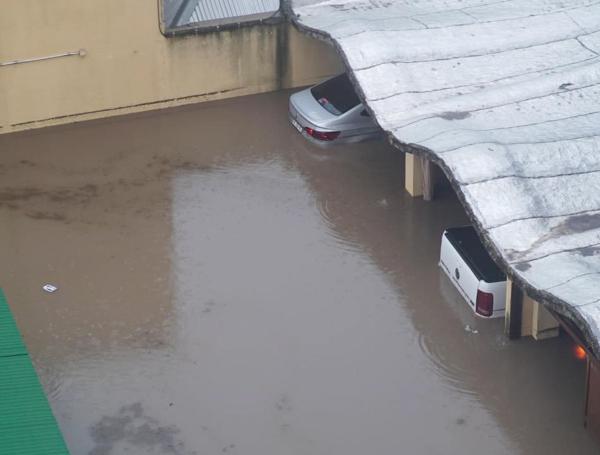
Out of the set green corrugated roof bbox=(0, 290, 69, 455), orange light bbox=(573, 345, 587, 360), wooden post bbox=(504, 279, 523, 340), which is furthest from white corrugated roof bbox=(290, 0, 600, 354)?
green corrugated roof bbox=(0, 290, 69, 455)

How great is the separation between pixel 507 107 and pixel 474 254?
9.48 ft

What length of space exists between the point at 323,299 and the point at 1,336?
5.30 m

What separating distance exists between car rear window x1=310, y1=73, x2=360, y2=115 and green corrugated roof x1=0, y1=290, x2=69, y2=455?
965 cm

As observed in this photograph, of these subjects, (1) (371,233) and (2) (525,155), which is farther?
(1) (371,233)

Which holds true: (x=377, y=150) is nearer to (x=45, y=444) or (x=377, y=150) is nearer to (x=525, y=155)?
(x=525, y=155)

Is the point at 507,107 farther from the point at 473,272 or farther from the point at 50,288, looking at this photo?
the point at 50,288

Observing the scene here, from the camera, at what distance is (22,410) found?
533 inches

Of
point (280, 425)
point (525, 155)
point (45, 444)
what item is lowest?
point (280, 425)

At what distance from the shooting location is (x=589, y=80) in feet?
64.6

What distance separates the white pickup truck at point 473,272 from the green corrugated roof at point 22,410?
22.3 ft

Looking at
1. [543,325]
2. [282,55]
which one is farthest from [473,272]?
[282,55]

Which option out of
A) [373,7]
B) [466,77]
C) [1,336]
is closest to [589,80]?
[466,77]

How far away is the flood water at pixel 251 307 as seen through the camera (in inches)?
614

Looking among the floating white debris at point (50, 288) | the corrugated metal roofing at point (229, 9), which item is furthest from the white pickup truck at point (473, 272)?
the corrugated metal roofing at point (229, 9)
